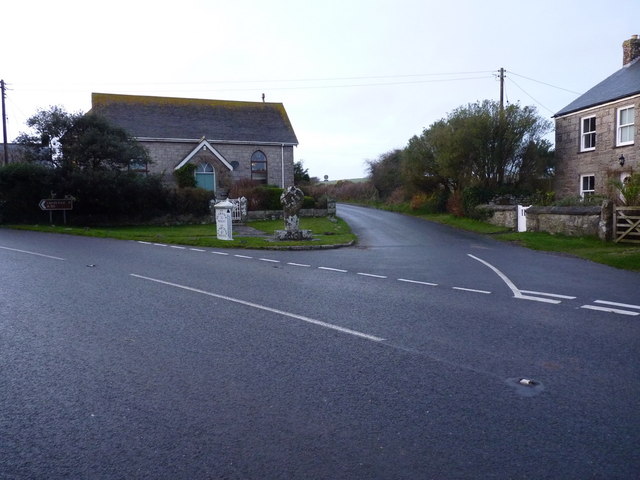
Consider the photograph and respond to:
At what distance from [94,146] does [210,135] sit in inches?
529

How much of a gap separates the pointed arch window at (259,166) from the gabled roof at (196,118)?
114cm

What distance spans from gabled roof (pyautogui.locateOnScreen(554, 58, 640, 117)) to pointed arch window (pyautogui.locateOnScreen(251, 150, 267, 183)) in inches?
834

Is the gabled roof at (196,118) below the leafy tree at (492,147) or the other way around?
the other way around

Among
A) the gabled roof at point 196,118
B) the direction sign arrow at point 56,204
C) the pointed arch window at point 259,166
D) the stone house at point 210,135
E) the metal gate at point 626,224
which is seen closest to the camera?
the metal gate at point 626,224

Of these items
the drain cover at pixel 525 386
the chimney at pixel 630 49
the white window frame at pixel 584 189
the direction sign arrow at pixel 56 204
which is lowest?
the drain cover at pixel 525 386

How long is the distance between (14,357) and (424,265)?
10.2 m

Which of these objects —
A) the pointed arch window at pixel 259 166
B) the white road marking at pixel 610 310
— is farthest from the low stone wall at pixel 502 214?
the pointed arch window at pixel 259 166

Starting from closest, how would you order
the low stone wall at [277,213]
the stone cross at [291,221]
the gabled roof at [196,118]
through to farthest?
the stone cross at [291,221] < the low stone wall at [277,213] < the gabled roof at [196,118]

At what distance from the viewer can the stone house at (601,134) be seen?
2541 cm

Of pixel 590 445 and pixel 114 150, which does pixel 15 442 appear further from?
pixel 114 150

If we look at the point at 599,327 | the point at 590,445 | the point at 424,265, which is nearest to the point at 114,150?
the point at 424,265

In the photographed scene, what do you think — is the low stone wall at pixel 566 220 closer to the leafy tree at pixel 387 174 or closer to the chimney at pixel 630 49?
the chimney at pixel 630 49

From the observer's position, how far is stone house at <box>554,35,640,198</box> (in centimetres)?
2541

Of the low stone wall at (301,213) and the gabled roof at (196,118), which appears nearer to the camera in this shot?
the low stone wall at (301,213)
